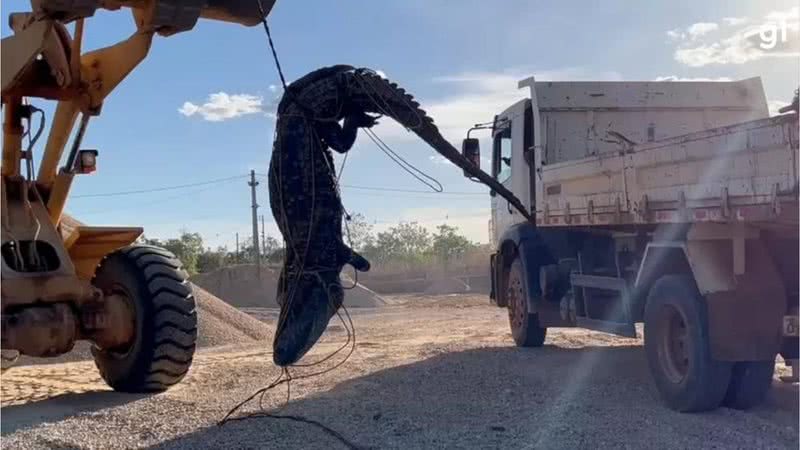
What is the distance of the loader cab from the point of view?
39.1ft

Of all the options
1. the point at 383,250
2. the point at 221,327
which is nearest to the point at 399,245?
the point at 383,250

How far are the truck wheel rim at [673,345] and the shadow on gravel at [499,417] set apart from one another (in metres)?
0.36

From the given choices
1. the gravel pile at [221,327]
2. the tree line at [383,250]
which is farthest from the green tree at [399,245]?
the gravel pile at [221,327]

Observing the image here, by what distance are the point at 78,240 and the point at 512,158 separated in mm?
5877

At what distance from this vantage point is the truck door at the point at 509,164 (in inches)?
474

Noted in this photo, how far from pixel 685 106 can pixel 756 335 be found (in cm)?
524

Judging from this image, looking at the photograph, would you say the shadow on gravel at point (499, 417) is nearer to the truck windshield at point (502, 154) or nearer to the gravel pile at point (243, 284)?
the truck windshield at point (502, 154)

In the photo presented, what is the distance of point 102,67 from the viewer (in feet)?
26.6

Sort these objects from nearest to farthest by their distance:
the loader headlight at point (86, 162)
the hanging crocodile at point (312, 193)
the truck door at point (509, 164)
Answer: the hanging crocodile at point (312, 193)
the loader headlight at point (86, 162)
the truck door at point (509, 164)

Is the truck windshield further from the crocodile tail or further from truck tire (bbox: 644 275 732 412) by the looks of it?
the crocodile tail

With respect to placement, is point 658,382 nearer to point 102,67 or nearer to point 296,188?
point 296,188

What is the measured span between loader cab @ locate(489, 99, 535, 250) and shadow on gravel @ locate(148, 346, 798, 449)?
2.89m

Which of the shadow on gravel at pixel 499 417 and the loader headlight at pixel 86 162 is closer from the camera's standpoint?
the shadow on gravel at pixel 499 417

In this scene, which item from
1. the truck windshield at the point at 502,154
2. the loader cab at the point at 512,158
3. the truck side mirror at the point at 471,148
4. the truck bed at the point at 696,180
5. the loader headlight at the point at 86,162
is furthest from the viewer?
the truck windshield at the point at 502,154
